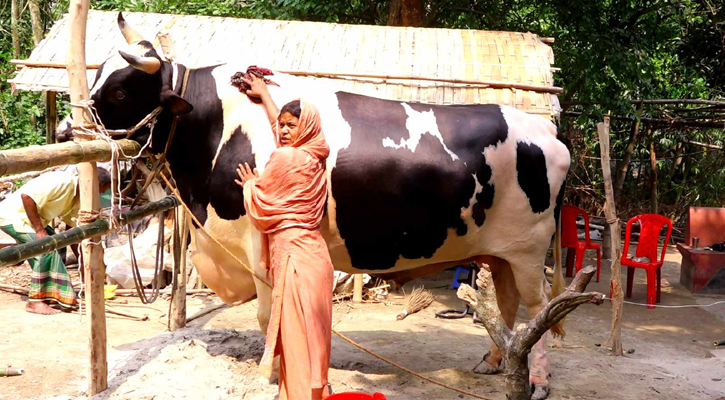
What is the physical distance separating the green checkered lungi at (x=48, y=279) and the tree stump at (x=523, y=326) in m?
4.58

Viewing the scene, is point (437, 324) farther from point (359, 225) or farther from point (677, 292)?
point (677, 292)

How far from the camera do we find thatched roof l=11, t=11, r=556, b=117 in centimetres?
706

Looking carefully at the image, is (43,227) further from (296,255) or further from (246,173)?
(296,255)

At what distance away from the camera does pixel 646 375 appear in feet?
17.9

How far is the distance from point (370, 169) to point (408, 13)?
573cm

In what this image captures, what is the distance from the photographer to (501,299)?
5379mm

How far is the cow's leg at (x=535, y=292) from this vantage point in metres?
4.97

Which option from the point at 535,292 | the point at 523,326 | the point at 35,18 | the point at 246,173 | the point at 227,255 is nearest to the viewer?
Answer: the point at 523,326

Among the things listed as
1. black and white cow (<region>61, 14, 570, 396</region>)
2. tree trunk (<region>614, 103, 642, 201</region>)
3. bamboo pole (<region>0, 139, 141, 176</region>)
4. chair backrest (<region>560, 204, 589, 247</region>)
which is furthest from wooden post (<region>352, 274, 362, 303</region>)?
tree trunk (<region>614, 103, 642, 201</region>)

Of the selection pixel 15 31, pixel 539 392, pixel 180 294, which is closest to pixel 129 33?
pixel 180 294

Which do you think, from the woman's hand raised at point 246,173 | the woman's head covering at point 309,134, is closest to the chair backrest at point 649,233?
the woman's hand raised at point 246,173


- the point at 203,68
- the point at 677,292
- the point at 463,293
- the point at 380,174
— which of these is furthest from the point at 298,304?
the point at 677,292

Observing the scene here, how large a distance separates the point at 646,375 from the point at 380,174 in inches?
107

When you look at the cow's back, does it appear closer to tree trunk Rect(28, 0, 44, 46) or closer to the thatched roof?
the thatched roof
